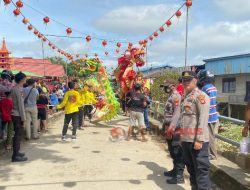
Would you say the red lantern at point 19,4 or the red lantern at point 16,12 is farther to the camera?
the red lantern at point 16,12

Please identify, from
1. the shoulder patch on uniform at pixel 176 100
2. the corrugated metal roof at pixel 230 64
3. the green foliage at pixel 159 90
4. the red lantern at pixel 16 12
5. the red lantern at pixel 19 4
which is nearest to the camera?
the shoulder patch on uniform at pixel 176 100

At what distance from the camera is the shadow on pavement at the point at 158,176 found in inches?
207

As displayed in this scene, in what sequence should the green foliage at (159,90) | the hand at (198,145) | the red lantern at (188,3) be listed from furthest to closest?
1. the green foliage at (159,90)
2. the red lantern at (188,3)
3. the hand at (198,145)

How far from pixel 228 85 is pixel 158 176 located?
1099 inches

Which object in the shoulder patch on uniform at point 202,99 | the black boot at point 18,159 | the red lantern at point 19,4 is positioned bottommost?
the black boot at point 18,159

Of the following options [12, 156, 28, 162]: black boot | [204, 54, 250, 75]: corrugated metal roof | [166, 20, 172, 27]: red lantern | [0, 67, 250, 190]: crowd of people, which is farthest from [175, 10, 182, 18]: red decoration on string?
[204, 54, 250, 75]: corrugated metal roof

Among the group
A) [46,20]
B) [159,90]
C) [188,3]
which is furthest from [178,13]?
[159,90]

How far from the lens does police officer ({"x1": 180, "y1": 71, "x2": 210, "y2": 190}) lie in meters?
4.22

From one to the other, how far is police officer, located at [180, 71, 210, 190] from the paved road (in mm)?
1021

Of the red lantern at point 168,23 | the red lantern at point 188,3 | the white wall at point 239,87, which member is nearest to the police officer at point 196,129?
the red lantern at point 188,3

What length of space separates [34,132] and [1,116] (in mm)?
2370

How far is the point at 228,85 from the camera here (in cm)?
3192

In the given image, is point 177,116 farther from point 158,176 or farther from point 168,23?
point 168,23

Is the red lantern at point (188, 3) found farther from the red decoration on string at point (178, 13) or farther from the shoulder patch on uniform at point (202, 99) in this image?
the shoulder patch on uniform at point (202, 99)
